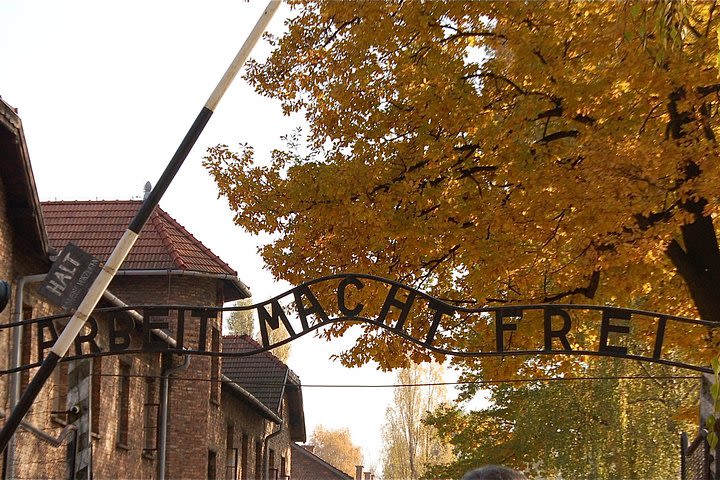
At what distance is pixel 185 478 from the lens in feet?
97.0

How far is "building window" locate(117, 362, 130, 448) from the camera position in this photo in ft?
84.2

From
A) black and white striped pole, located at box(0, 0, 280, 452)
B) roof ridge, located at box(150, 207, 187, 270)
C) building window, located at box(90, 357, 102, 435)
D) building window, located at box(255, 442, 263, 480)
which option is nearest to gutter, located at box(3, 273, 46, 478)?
building window, located at box(90, 357, 102, 435)

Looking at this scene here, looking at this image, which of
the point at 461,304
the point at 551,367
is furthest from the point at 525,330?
the point at 551,367

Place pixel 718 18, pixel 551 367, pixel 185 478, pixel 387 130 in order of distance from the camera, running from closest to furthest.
Answer: pixel 718 18 → pixel 387 130 → pixel 551 367 → pixel 185 478

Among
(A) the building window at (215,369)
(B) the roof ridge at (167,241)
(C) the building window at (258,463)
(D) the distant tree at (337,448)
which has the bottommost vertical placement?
(C) the building window at (258,463)

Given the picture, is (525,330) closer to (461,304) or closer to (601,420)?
(461,304)

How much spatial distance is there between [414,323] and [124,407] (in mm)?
10752

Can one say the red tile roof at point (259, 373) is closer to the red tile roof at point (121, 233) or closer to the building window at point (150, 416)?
the red tile roof at point (121, 233)

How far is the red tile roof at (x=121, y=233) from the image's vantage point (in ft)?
96.1

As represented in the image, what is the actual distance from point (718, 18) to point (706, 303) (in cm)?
329

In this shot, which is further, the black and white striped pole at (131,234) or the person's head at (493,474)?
the black and white striped pole at (131,234)

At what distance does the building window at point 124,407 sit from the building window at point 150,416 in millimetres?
1523

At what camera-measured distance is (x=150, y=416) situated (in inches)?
1109

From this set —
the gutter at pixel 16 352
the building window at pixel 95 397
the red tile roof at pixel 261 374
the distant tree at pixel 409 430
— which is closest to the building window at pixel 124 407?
the building window at pixel 95 397
